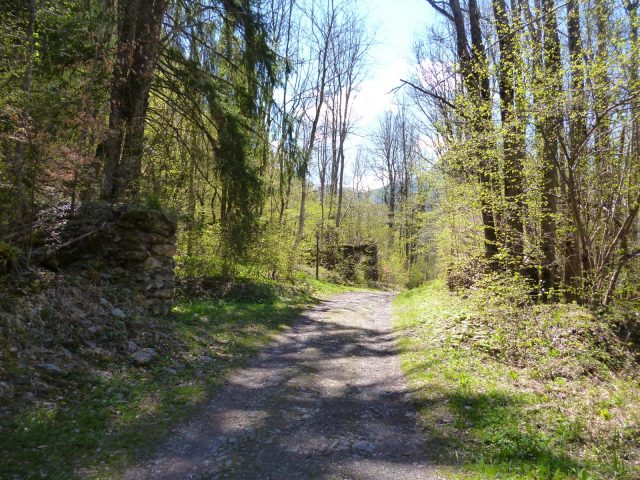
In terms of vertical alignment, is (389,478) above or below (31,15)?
below

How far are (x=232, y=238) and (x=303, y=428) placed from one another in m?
5.99

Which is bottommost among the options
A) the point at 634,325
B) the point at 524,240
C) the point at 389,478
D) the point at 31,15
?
the point at 389,478

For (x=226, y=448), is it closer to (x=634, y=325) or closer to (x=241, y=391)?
(x=241, y=391)

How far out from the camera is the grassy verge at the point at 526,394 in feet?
11.2

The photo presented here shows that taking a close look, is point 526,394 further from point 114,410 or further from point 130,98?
point 130,98

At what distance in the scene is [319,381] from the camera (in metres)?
5.69

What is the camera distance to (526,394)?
4660 millimetres

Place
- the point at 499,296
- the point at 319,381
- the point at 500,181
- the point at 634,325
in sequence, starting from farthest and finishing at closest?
1. the point at 500,181
2. the point at 499,296
3. the point at 634,325
4. the point at 319,381

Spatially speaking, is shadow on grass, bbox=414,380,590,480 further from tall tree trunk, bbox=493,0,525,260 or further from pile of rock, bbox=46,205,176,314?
pile of rock, bbox=46,205,176,314

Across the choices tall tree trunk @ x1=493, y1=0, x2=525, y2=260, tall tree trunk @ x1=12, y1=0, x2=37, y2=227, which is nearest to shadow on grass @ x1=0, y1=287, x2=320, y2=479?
tall tree trunk @ x1=12, y1=0, x2=37, y2=227

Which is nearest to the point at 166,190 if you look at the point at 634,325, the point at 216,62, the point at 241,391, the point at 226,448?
the point at 216,62

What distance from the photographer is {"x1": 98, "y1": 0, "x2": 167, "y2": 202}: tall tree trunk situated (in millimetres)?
6836

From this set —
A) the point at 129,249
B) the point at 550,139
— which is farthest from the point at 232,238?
the point at 550,139

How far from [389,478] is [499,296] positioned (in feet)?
16.1
